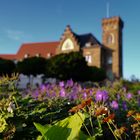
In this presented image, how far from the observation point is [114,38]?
60.3 meters

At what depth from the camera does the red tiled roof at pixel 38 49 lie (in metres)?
64.6

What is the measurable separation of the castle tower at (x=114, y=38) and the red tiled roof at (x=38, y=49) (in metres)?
9.14

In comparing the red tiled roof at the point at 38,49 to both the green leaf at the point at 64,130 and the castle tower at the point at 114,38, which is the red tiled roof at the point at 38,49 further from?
the green leaf at the point at 64,130

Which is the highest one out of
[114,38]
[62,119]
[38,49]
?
[114,38]

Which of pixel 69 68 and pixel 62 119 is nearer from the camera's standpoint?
pixel 62 119

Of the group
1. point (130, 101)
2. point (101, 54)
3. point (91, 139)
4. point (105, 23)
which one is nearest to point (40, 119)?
point (91, 139)

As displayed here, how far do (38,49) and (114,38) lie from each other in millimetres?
14687

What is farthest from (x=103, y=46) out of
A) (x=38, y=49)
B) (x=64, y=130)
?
(x=64, y=130)

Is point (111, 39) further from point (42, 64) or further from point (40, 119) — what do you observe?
point (40, 119)

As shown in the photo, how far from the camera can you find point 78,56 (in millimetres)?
42625

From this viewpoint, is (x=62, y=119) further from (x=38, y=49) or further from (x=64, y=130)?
(x=38, y=49)

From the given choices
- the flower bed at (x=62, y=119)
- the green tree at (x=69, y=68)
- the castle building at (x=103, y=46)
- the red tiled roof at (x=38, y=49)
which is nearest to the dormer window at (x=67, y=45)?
the castle building at (x=103, y=46)

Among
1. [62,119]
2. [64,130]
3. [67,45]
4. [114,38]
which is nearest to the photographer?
[64,130]

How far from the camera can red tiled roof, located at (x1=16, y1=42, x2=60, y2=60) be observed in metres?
64.6
